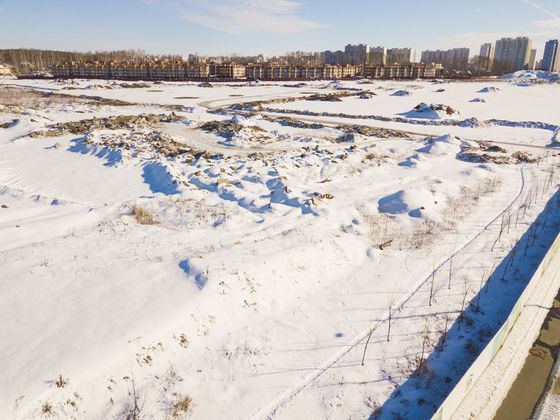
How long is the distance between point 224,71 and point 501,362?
389ft

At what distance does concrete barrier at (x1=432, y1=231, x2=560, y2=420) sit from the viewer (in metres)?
7.07

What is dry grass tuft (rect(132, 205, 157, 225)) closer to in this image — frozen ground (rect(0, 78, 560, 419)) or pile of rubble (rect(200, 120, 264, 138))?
frozen ground (rect(0, 78, 560, 419))

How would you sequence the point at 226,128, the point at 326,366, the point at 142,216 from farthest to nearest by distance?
the point at 226,128
the point at 142,216
the point at 326,366

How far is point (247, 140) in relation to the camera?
30.1 m

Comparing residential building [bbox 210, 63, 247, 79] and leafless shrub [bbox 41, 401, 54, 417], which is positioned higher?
residential building [bbox 210, 63, 247, 79]

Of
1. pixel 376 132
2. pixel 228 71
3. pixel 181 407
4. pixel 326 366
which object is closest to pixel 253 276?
pixel 326 366

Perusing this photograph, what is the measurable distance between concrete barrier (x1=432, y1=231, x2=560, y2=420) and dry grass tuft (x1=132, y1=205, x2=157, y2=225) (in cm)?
1132

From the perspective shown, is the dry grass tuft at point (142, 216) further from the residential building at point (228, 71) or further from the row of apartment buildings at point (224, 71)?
the residential building at point (228, 71)

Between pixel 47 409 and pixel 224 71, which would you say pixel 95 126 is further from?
pixel 224 71

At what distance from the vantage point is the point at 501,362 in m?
8.28

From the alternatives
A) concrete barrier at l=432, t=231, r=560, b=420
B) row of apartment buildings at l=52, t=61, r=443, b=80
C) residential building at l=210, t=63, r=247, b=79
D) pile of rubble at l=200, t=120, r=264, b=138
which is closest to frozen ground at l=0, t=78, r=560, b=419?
concrete barrier at l=432, t=231, r=560, b=420

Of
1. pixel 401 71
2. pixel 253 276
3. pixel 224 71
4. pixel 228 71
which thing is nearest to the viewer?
pixel 253 276

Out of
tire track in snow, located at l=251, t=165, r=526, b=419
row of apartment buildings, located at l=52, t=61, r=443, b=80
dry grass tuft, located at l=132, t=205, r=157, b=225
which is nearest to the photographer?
tire track in snow, located at l=251, t=165, r=526, b=419

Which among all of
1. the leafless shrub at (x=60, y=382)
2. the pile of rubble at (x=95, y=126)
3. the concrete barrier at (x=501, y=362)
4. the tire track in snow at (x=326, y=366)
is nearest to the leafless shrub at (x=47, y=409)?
the leafless shrub at (x=60, y=382)
